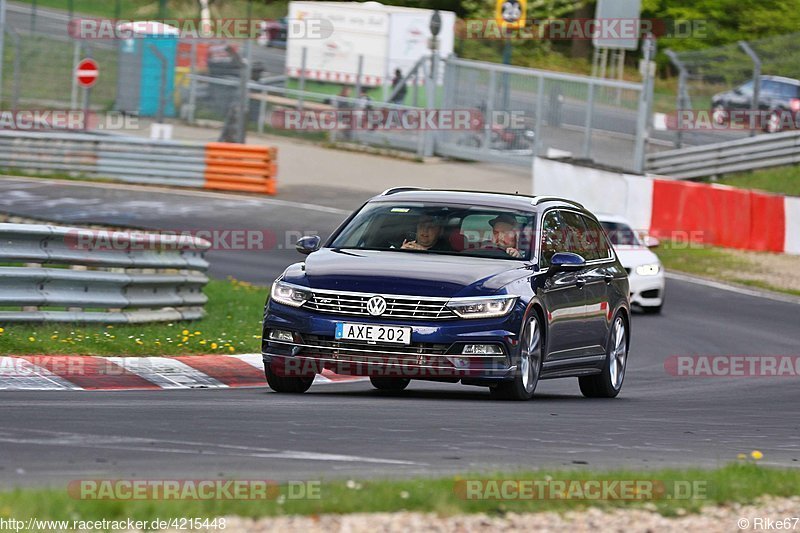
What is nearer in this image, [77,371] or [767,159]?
[77,371]

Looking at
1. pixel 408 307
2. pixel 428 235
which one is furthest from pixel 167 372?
pixel 408 307

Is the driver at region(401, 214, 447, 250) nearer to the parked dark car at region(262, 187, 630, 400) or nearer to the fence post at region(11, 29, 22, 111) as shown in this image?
the parked dark car at region(262, 187, 630, 400)

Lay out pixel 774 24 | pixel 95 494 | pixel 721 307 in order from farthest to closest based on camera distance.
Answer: pixel 774 24 < pixel 721 307 < pixel 95 494

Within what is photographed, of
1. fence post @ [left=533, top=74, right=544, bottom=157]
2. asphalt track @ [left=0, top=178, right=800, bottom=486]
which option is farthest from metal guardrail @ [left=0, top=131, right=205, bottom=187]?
asphalt track @ [left=0, top=178, right=800, bottom=486]

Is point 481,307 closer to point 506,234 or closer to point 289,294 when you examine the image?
point 506,234

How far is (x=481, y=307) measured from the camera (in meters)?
10.5

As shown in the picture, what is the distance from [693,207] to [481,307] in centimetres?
1847

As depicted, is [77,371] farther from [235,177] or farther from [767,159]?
[767,159]

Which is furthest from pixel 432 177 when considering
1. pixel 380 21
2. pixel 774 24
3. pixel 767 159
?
pixel 774 24

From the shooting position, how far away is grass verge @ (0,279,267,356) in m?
12.4

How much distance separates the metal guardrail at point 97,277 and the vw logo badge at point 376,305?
3.63m

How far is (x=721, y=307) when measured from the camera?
22.7m

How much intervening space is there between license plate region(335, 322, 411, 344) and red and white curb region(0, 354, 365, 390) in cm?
171

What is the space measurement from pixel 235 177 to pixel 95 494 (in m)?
26.9
